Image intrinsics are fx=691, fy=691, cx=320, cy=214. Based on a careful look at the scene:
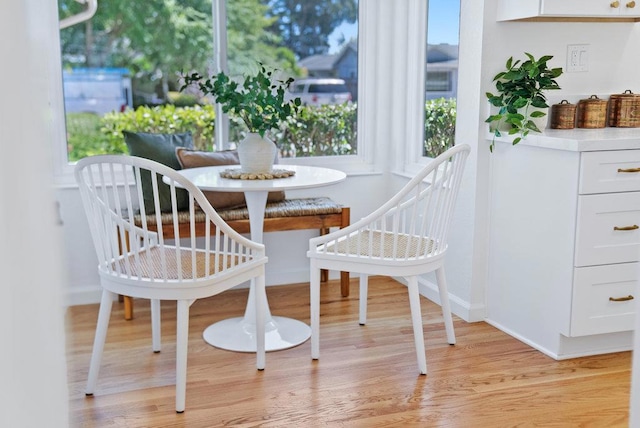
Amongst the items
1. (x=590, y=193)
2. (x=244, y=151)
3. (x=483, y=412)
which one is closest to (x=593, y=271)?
(x=590, y=193)

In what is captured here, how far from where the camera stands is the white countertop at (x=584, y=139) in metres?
2.62

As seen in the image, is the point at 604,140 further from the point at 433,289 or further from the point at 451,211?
the point at 433,289

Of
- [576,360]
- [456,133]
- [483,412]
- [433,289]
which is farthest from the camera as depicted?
[433,289]

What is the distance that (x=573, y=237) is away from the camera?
2699 millimetres

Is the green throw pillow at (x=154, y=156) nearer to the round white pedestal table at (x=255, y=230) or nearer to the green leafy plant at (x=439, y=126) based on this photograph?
the round white pedestal table at (x=255, y=230)

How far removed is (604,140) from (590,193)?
0.21 meters

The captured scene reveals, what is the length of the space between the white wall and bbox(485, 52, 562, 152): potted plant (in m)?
2.76

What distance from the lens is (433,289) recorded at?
3.68 meters

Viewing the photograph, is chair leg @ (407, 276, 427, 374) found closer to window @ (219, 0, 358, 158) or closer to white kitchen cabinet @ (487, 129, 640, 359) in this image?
white kitchen cabinet @ (487, 129, 640, 359)

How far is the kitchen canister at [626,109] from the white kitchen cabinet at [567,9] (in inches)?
14.3

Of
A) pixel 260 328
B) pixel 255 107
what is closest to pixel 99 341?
pixel 260 328

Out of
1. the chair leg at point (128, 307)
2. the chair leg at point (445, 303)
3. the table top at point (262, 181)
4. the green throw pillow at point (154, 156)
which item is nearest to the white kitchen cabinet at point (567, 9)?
the table top at point (262, 181)

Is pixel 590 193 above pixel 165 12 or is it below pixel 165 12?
below

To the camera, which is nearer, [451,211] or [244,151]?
[451,211]
